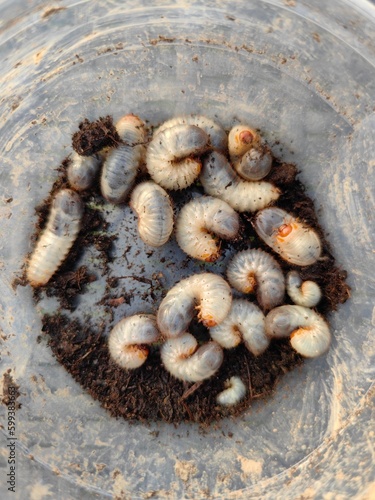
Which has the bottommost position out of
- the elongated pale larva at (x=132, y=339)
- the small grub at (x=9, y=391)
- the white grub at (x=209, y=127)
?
the small grub at (x=9, y=391)

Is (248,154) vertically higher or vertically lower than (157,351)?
higher

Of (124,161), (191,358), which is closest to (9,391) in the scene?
(191,358)

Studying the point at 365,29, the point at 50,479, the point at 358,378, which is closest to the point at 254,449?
the point at 358,378

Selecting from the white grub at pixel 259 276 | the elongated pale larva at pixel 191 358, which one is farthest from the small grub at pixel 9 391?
the white grub at pixel 259 276

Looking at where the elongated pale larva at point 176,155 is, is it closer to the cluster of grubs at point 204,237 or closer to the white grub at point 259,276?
the cluster of grubs at point 204,237

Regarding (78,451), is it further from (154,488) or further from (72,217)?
(72,217)

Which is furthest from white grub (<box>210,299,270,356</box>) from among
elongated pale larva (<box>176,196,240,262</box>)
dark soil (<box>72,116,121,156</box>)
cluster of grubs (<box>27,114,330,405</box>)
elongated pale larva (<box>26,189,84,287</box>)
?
dark soil (<box>72,116,121,156</box>)

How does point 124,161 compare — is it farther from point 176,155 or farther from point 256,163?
point 256,163
